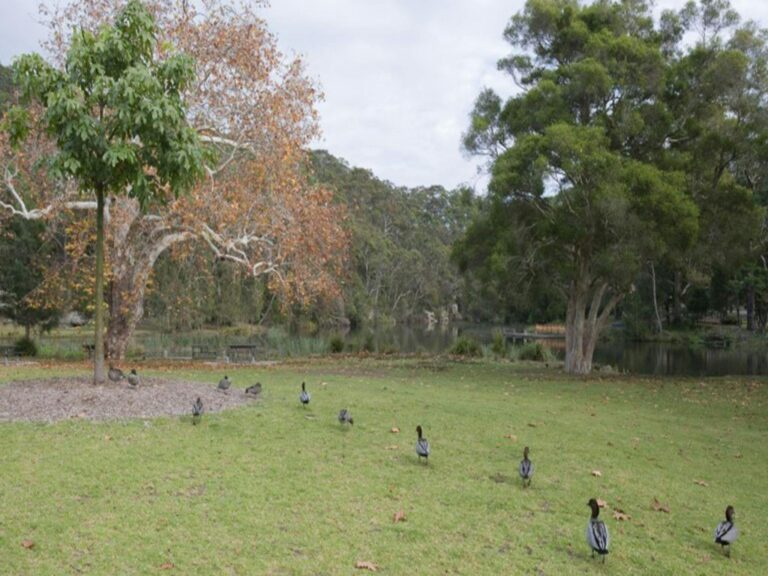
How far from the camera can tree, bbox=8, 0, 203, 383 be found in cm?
938

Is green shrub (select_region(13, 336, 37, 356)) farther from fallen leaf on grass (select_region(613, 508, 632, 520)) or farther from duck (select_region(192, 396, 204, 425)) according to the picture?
fallen leaf on grass (select_region(613, 508, 632, 520))

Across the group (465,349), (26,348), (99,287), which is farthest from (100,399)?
(465,349)

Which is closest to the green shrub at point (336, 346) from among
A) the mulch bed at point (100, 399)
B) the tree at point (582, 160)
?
the tree at point (582, 160)

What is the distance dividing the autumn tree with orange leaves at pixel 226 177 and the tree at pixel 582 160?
597 centimetres

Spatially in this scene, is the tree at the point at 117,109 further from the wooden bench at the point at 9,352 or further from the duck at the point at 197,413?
the wooden bench at the point at 9,352

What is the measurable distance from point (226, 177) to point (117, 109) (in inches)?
448

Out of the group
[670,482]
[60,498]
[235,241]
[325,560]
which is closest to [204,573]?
[325,560]

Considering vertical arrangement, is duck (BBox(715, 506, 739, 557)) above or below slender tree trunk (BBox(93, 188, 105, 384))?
below

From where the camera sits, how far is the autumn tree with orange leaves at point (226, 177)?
62.3 ft

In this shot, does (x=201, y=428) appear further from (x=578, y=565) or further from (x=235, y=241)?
(x=235, y=241)

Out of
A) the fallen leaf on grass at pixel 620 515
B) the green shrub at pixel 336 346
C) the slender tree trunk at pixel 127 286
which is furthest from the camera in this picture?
A: the green shrub at pixel 336 346

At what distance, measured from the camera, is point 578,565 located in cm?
561

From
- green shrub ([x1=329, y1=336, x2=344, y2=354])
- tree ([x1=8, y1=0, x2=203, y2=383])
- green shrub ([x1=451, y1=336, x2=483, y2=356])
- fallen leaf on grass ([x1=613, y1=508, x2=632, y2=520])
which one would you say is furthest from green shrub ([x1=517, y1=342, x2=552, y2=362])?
fallen leaf on grass ([x1=613, y1=508, x2=632, y2=520])

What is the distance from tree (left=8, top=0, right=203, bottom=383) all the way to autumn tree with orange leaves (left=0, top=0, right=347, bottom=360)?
25.6 feet
